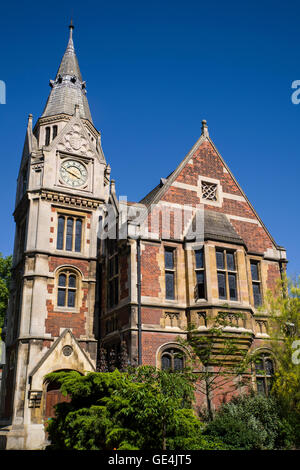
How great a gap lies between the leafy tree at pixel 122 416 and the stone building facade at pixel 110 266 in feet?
19.3

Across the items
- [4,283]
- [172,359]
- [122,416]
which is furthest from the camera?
[4,283]

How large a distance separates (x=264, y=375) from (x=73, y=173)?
1684cm

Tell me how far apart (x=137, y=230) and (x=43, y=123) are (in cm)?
1393

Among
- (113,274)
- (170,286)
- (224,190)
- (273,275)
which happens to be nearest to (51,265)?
(113,274)

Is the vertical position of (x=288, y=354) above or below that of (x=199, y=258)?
below

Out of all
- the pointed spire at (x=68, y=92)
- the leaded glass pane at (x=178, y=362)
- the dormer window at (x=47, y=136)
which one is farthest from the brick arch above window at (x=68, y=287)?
the pointed spire at (x=68, y=92)

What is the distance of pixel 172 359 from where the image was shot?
21.2 meters

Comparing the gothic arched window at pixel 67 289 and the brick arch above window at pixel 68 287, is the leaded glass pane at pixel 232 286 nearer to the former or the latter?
the brick arch above window at pixel 68 287

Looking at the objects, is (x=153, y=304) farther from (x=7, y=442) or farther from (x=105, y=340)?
(x=7, y=442)

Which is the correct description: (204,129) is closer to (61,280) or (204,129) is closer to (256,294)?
(256,294)

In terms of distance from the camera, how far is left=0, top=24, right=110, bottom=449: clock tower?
23469 mm
